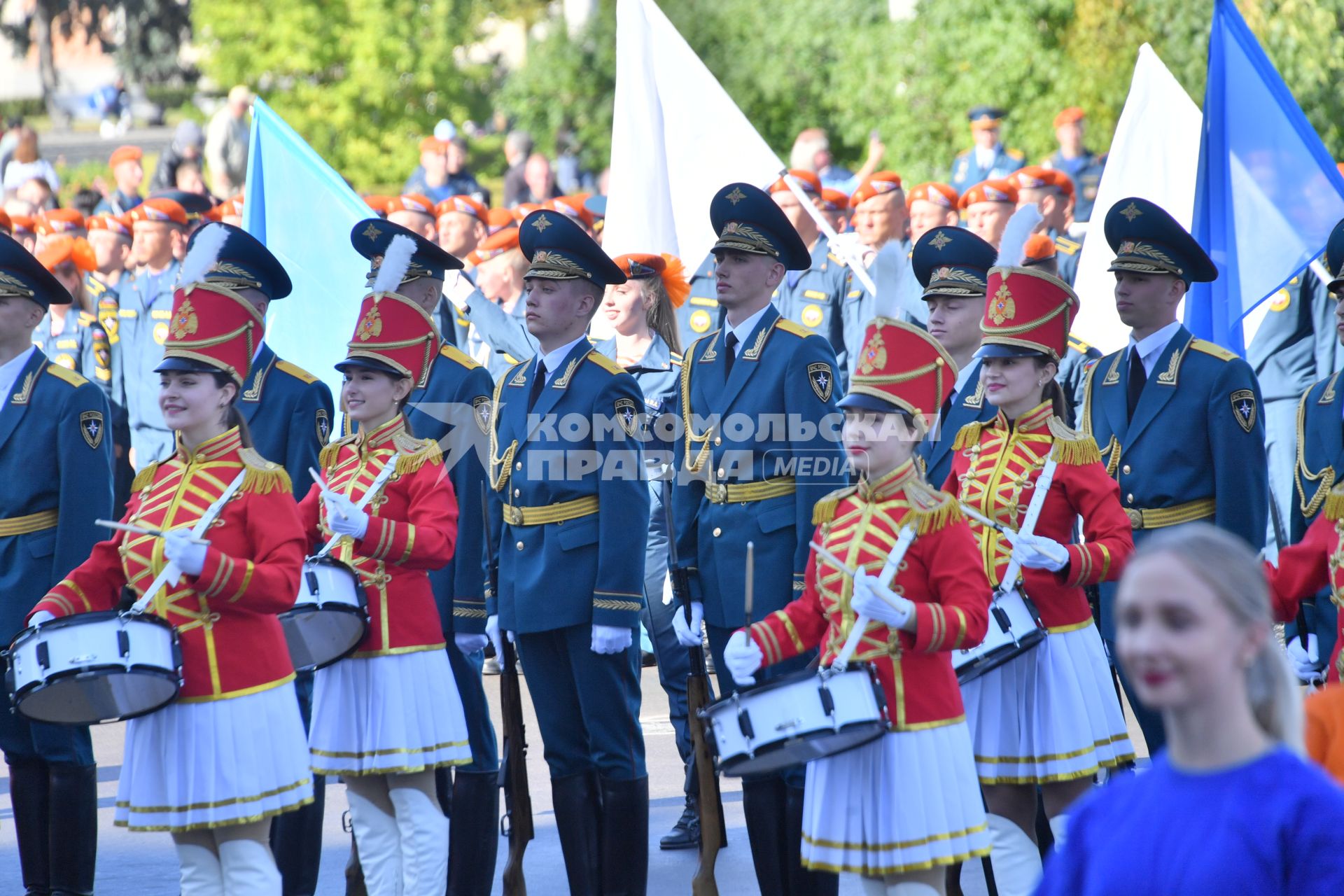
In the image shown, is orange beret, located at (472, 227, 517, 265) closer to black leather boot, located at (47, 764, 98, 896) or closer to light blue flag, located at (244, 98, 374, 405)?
light blue flag, located at (244, 98, 374, 405)

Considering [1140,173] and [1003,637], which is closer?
[1003,637]

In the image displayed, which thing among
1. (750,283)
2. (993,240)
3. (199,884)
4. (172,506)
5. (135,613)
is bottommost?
(199,884)

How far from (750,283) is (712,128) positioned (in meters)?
3.72

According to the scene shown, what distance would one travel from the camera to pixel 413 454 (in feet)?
19.2

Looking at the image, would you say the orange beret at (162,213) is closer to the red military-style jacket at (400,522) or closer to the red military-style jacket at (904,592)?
the red military-style jacket at (400,522)

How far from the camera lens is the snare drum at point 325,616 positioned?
18.1 feet

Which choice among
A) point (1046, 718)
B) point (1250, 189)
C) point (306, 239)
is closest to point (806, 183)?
point (306, 239)

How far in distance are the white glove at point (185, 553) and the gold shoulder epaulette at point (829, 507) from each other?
64.8 inches

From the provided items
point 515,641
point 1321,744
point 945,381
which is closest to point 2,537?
point 515,641

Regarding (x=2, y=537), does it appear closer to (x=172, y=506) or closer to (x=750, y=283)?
(x=172, y=506)

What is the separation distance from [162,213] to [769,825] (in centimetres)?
782

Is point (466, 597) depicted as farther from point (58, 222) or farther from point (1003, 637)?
point (58, 222)

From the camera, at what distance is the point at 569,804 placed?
5.98 metres

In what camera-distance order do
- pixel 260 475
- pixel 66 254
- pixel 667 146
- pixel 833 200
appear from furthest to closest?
pixel 833 200 → pixel 66 254 → pixel 667 146 → pixel 260 475
